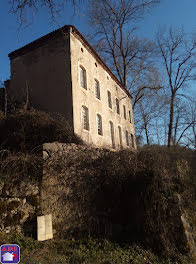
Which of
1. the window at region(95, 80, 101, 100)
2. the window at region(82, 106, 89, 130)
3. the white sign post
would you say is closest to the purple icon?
the white sign post

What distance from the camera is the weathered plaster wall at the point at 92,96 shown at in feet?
38.3

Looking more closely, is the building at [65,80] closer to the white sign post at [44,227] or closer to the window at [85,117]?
the window at [85,117]

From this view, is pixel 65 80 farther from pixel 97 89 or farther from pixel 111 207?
pixel 111 207

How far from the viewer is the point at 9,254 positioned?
397cm

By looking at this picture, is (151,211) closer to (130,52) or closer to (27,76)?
(27,76)

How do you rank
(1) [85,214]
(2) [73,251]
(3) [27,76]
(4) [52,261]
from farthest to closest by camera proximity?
(3) [27,76], (1) [85,214], (2) [73,251], (4) [52,261]

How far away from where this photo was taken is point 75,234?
6074 mm

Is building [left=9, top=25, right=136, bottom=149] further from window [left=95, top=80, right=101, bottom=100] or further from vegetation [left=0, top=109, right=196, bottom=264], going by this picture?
vegetation [left=0, top=109, right=196, bottom=264]

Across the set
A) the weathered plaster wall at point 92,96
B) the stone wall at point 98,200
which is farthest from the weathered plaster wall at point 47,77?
the stone wall at point 98,200

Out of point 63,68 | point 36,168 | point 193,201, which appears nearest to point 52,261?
point 36,168

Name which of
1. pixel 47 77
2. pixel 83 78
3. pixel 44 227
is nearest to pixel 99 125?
pixel 83 78

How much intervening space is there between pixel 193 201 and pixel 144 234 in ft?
11.2

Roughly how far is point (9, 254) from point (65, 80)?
9551 millimetres

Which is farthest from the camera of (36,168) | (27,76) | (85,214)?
(27,76)
